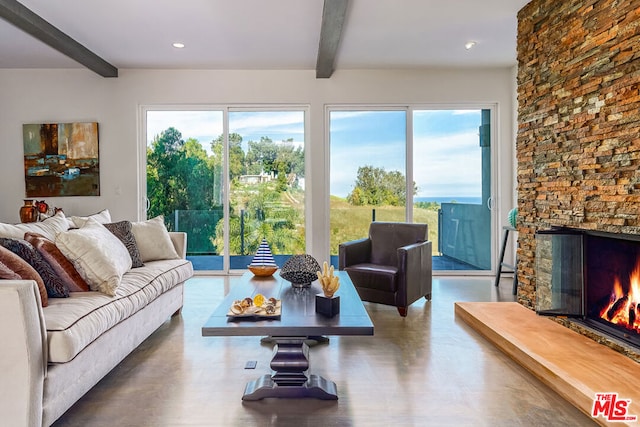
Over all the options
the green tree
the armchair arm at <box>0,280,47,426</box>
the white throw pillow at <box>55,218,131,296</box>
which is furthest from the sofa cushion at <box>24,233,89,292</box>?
the green tree

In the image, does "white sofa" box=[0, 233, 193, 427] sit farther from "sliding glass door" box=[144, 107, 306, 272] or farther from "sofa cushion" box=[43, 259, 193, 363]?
"sliding glass door" box=[144, 107, 306, 272]

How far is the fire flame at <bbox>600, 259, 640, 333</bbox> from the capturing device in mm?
2357

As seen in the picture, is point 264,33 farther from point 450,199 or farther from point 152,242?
point 450,199

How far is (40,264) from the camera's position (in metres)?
2.25

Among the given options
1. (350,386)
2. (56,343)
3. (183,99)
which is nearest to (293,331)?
(350,386)

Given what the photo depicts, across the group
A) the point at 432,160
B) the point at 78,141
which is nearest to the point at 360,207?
the point at 432,160

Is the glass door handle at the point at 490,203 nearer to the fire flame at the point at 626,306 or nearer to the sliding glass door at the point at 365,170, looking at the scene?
the sliding glass door at the point at 365,170

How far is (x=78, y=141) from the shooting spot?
5.23 metres

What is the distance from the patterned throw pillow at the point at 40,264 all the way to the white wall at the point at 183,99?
320cm

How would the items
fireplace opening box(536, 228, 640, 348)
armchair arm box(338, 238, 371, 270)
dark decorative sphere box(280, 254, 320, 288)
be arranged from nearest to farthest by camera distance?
fireplace opening box(536, 228, 640, 348), dark decorative sphere box(280, 254, 320, 288), armchair arm box(338, 238, 371, 270)

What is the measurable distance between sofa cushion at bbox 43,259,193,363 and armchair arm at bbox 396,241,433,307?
1.89 m

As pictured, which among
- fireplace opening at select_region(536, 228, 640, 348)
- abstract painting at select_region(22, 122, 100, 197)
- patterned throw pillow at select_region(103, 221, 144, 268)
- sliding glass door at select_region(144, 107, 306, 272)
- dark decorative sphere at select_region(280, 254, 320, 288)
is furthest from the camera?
sliding glass door at select_region(144, 107, 306, 272)

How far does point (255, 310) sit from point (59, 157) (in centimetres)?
449

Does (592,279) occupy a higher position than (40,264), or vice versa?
(40,264)
